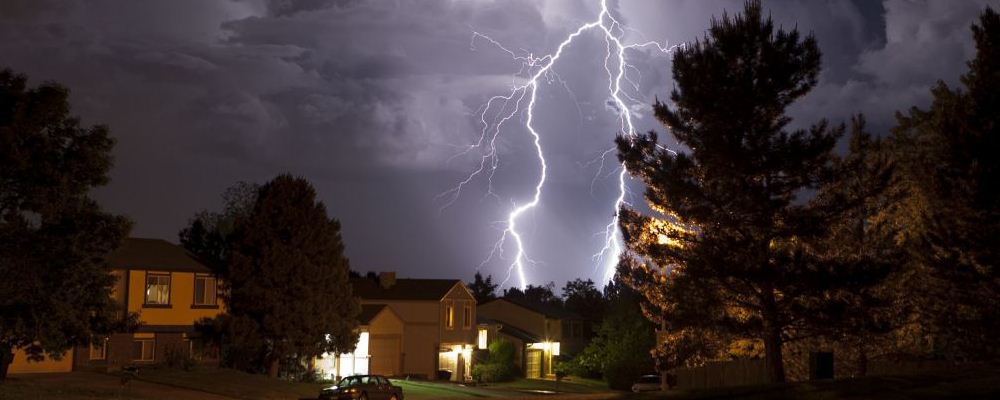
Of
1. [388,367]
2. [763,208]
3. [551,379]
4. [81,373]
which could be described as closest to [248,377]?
[81,373]

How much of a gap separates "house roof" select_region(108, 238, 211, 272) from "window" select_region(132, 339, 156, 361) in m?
3.28

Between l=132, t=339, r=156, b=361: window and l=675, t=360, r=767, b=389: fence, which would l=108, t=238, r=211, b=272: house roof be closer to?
l=132, t=339, r=156, b=361: window

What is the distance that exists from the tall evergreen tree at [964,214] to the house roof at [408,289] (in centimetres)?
3401

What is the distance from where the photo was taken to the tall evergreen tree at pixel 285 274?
135 feet

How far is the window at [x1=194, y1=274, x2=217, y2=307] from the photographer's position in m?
45.5

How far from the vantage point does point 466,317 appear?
62.2m

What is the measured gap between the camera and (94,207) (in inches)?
1094

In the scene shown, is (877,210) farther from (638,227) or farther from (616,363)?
(616,363)

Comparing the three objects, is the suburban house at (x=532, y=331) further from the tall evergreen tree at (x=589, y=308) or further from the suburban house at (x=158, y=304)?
the suburban house at (x=158, y=304)

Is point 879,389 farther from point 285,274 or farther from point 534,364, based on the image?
point 534,364

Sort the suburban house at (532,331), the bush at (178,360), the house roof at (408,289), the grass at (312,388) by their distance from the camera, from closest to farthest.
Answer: the grass at (312,388) < the bush at (178,360) < the house roof at (408,289) < the suburban house at (532,331)

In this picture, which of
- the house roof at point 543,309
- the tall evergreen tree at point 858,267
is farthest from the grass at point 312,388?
the house roof at point 543,309

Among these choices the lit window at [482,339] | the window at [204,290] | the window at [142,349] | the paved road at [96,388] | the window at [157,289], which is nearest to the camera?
the paved road at [96,388]

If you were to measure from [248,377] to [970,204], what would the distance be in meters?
27.0
